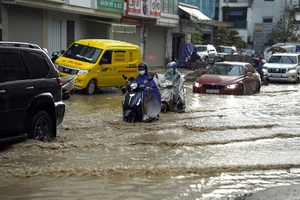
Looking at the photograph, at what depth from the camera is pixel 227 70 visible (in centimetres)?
1925

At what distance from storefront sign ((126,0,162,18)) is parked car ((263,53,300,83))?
748cm

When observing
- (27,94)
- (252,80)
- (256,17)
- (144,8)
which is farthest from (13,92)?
(256,17)

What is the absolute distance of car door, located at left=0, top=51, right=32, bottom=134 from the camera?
23.5ft

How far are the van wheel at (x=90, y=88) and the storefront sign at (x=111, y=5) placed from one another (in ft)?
25.6

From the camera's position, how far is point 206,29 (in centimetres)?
5100

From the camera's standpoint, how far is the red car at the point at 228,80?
18078 mm

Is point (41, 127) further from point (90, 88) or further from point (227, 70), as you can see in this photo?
point (227, 70)

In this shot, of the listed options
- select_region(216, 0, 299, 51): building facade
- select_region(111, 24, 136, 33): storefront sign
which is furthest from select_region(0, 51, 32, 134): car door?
select_region(216, 0, 299, 51): building facade

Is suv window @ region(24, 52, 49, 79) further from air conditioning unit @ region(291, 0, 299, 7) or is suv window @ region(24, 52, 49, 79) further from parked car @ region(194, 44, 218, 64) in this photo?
air conditioning unit @ region(291, 0, 299, 7)

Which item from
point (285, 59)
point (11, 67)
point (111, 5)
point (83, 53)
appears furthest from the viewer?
point (285, 59)

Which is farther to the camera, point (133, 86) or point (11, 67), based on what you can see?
point (133, 86)

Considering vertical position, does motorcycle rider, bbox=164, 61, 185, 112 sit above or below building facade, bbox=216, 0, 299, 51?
below

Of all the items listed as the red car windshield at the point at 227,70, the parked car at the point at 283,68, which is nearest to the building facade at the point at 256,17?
the parked car at the point at 283,68

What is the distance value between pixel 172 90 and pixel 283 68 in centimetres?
1536
